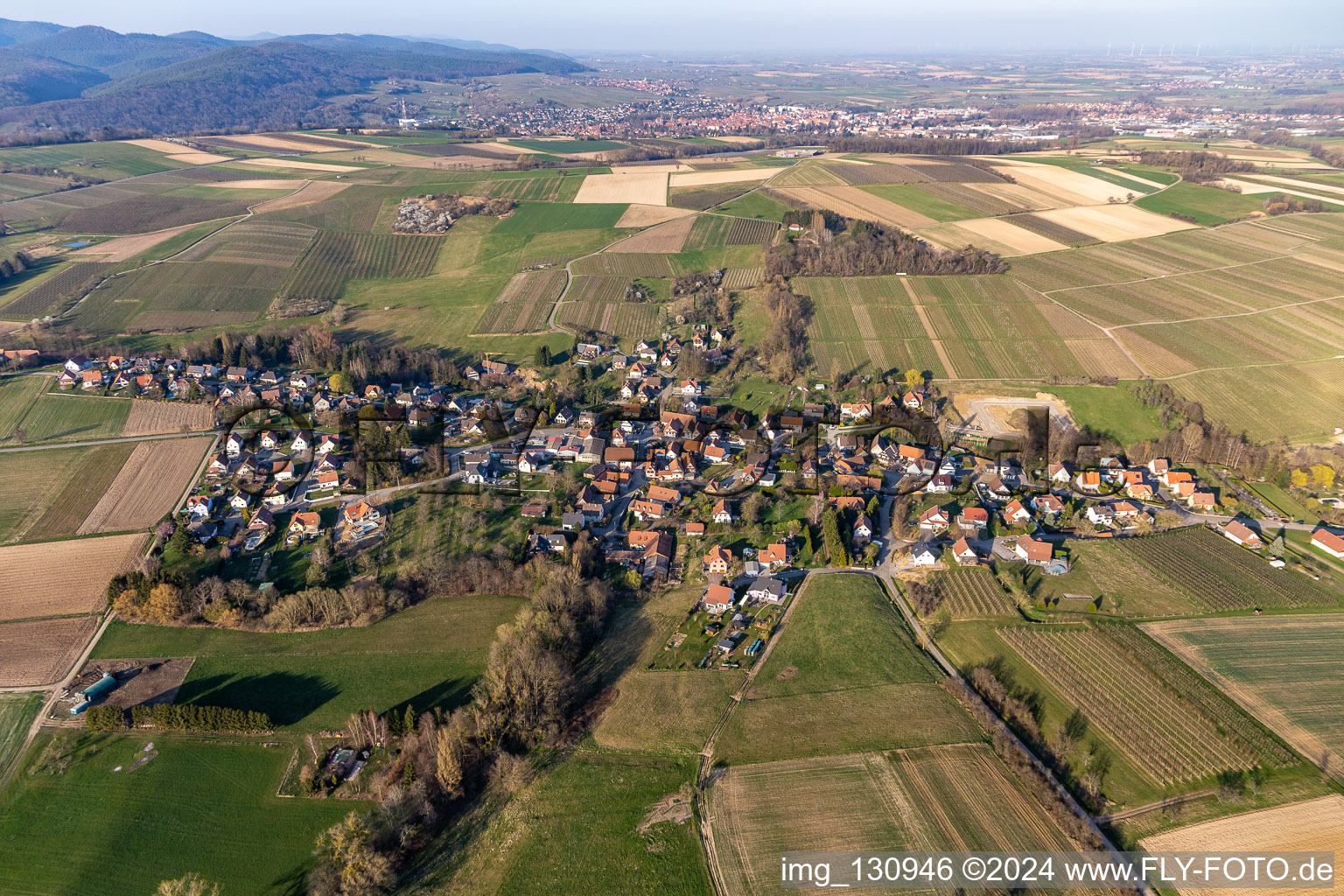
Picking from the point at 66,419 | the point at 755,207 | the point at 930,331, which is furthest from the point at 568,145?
the point at 66,419

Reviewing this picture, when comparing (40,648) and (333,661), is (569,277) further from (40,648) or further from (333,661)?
(40,648)

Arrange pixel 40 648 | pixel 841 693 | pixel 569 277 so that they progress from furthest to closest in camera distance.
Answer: pixel 569 277 < pixel 40 648 < pixel 841 693

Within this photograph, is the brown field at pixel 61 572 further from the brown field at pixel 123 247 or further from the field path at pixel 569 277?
the brown field at pixel 123 247

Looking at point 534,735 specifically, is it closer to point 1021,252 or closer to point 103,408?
point 103,408

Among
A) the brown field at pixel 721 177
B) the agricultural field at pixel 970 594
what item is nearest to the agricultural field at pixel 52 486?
the agricultural field at pixel 970 594

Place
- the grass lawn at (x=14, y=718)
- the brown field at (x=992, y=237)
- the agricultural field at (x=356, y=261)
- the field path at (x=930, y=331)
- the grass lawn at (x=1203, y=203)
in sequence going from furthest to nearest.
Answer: the grass lawn at (x=1203, y=203) < the agricultural field at (x=356, y=261) < the brown field at (x=992, y=237) < the field path at (x=930, y=331) < the grass lawn at (x=14, y=718)

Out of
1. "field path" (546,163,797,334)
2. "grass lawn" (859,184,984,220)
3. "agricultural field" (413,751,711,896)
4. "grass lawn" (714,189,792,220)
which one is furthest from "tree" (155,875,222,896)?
"grass lawn" (859,184,984,220)
